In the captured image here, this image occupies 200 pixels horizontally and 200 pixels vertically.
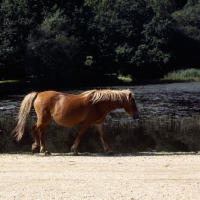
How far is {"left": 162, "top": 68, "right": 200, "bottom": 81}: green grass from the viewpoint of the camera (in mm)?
70938

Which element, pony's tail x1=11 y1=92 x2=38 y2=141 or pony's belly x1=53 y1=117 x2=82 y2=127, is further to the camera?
pony's belly x1=53 y1=117 x2=82 y2=127

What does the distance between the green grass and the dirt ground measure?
58.7 m

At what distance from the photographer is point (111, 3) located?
288 feet

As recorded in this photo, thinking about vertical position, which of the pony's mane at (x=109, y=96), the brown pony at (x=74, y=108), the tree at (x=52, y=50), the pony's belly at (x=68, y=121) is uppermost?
the pony's mane at (x=109, y=96)

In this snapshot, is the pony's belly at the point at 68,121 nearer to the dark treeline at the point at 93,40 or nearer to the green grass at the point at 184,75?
the dark treeline at the point at 93,40

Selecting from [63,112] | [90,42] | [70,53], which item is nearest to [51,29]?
[70,53]

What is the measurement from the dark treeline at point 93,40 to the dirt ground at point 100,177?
147 ft

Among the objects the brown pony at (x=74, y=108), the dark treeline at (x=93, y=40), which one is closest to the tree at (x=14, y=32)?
the dark treeline at (x=93, y=40)

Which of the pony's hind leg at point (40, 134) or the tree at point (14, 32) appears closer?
the pony's hind leg at point (40, 134)

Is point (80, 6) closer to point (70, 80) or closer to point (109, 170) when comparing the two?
point (70, 80)

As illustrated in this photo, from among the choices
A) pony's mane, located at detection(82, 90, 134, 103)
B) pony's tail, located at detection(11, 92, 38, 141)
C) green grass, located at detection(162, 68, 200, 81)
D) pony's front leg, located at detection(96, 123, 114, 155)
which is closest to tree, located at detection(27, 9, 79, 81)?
green grass, located at detection(162, 68, 200, 81)

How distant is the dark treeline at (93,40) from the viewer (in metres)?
59.2

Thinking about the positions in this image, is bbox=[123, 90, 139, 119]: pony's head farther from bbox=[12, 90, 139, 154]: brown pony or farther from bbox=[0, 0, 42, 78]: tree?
bbox=[0, 0, 42, 78]: tree

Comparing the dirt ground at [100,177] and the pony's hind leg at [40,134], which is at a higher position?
the dirt ground at [100,177]
